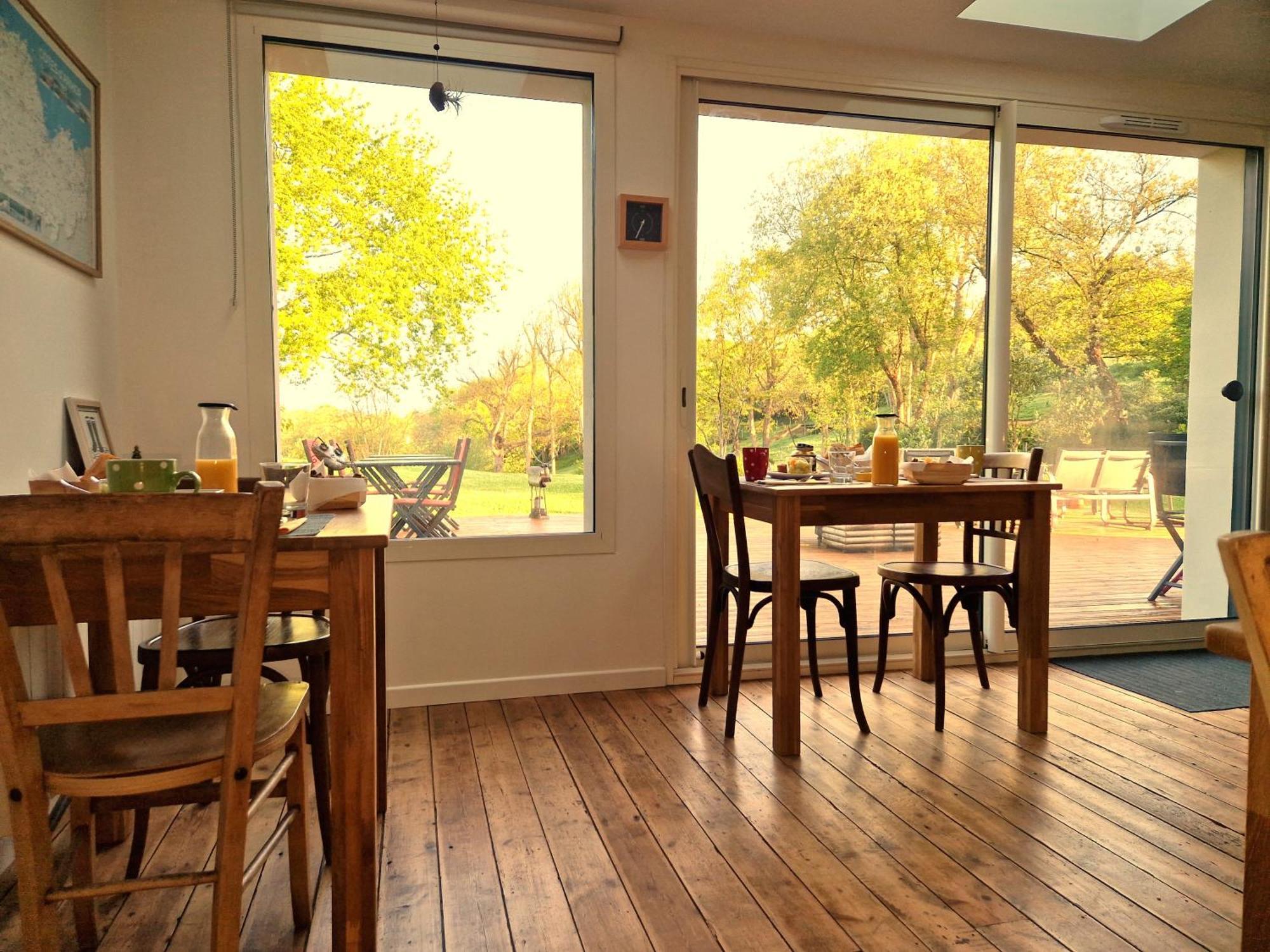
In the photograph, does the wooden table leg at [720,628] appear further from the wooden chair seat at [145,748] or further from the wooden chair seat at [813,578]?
the wooden chair seat at [145,748]

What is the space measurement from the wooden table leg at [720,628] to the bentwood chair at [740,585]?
3cm

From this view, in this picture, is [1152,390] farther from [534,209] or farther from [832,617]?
[534,209]

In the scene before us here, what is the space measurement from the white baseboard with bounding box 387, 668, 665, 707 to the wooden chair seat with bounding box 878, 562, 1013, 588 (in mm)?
978

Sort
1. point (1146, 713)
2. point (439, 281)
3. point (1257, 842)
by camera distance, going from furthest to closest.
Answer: point (439, 281)
point (1146, 713)
point (1257, 842)

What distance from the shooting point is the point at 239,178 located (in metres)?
2.81

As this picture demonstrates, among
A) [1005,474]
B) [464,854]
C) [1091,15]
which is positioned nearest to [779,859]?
[464,854]

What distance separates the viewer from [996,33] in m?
3.23

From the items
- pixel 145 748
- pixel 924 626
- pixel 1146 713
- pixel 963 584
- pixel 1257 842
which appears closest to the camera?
pixel 145 748

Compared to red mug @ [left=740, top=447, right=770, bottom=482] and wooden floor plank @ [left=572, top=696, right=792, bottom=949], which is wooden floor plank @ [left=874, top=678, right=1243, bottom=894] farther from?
red mug @ [left=740, top=447, right=770, bottom=482]

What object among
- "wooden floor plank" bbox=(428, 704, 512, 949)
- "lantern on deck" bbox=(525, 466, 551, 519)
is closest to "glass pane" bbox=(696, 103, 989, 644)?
"lantern on deck" bbox=(525, 466, 551, 519)

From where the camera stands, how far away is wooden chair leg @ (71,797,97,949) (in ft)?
→ 5.06

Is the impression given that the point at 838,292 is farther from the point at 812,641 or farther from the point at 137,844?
the point at 137,844

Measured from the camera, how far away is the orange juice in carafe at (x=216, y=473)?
169cm

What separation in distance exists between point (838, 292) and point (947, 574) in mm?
1301
